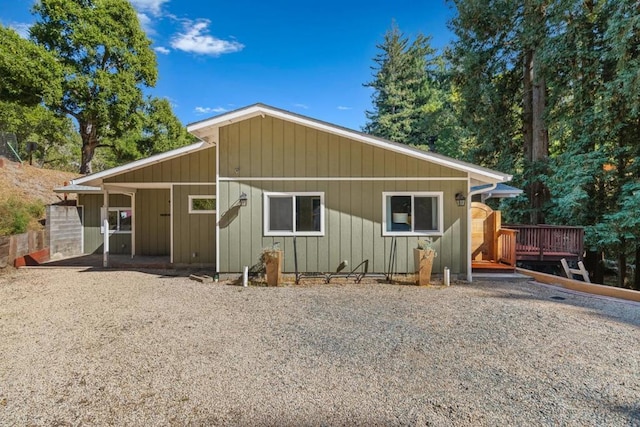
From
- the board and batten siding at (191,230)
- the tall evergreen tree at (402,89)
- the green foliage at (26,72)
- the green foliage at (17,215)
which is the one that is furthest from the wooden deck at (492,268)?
the green foliage at (26,72)

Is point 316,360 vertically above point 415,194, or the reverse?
point 415,194

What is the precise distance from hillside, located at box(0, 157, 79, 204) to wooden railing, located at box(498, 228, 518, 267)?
1615cm

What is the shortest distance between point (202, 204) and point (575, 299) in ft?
28.2

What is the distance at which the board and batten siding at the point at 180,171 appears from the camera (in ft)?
27.3

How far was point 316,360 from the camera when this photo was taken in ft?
10.6

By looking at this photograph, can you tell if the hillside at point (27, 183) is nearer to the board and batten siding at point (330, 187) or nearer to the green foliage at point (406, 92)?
the board and batten siding at point (330, 187)

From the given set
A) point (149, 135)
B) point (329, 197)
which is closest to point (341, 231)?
point (329, 197)

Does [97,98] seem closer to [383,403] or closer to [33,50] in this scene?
[33,50]

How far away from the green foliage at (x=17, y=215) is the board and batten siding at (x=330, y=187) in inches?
277

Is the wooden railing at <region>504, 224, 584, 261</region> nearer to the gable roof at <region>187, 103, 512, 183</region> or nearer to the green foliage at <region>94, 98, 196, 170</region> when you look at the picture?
the gable roof at <region>187, 103, 512, 183</region>

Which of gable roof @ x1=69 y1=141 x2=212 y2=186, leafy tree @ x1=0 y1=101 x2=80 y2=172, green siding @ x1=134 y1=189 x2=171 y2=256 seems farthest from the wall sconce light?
leafy tree @ x1=0 y1=101 x2=80 y2=172

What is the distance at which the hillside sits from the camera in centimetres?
1227

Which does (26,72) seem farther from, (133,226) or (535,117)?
(535,117)

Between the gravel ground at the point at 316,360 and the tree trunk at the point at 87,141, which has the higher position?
the tree trunk at the point at 87,141
